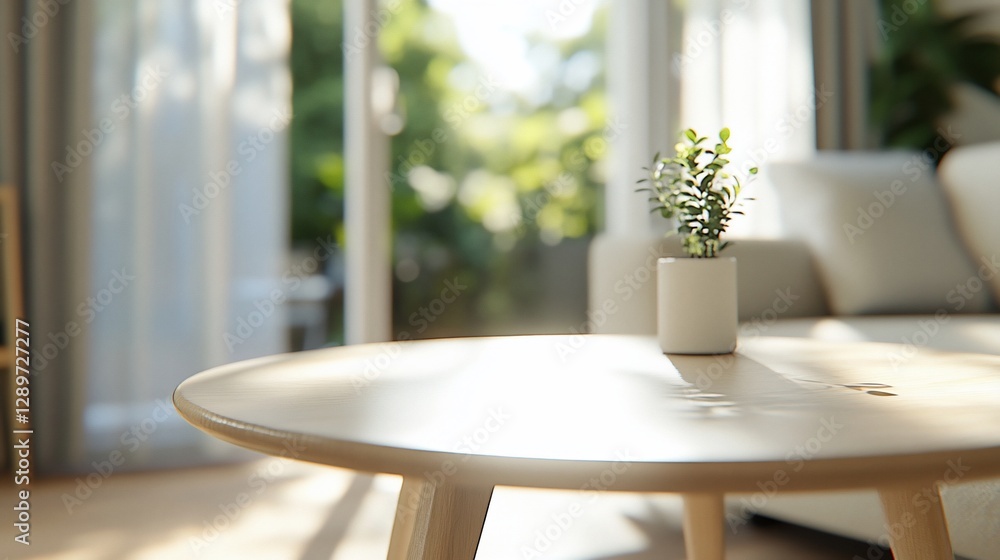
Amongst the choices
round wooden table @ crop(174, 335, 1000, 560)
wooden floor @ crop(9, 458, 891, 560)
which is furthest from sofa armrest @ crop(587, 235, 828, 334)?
round wooden table @ crop(174, 335, 1000, 560)

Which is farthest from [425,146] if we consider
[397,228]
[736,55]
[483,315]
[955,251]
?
[955,251]

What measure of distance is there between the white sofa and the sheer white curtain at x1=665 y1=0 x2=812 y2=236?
0.71 metres

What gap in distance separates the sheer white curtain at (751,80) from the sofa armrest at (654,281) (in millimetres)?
897

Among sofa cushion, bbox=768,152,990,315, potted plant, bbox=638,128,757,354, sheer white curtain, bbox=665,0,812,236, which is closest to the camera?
potted plant, bbox=638,128,757,354

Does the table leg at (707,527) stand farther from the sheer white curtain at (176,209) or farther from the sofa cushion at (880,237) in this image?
the sheer white curtain at (176,209)

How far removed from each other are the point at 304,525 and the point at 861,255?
61.2 inches

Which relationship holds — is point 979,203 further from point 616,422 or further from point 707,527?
point 616,422

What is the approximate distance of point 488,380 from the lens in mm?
780

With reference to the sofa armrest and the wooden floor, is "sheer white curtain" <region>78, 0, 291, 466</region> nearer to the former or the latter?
the wooden floor

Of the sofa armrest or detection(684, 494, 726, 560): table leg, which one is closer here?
detection(684, 494, 726, 560): table leg

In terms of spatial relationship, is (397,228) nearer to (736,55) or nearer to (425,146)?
(425,146)

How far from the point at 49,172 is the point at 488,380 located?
73.5 inches

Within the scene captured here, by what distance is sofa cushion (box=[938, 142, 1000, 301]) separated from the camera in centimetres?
209

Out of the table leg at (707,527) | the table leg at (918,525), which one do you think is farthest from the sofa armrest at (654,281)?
the table leg at (918,525)
